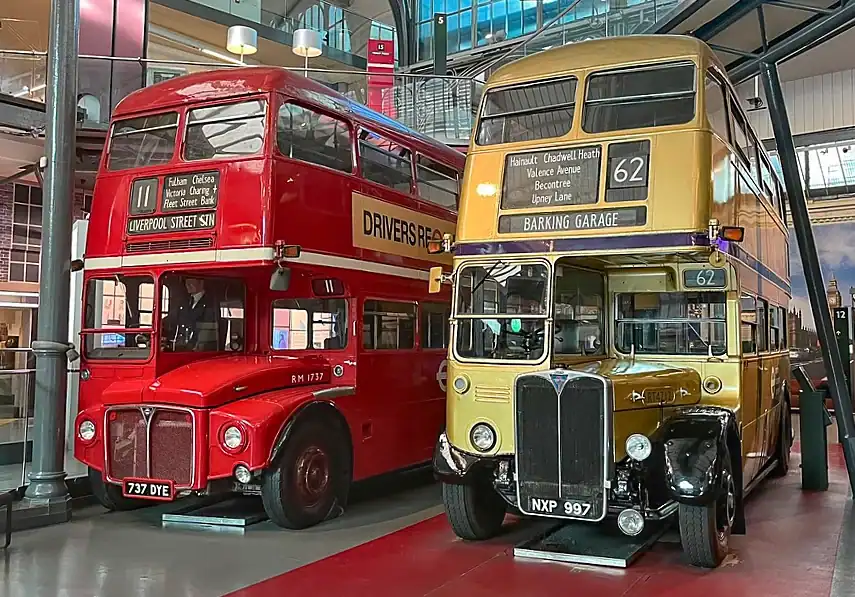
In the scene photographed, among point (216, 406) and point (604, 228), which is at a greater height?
point (604, 228)

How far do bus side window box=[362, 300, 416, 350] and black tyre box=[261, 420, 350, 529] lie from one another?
112 centimetres

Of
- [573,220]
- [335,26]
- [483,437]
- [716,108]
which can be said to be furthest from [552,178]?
[335,26]

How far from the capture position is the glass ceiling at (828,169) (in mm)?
17906

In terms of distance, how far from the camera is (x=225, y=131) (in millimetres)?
7359

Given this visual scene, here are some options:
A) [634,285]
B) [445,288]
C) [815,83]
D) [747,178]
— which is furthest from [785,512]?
[815,83]

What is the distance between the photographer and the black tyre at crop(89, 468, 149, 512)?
7.69m

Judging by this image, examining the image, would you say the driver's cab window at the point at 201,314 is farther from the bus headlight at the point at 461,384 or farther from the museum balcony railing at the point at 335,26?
the museum balcony railing at the point at 335,26

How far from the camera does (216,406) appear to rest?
22.5ft

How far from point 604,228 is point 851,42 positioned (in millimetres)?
12121

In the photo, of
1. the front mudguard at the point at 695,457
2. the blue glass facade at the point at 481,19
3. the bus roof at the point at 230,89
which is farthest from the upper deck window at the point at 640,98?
the blue glass facade at the point at 481,19

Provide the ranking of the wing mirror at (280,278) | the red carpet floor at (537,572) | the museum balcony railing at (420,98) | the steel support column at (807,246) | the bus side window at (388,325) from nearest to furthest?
the red carpet floor at (537,572), the wing mirror at (280,278), the bus side window at (388,325), the steel support column at (807,246), the museum balcony railing at (420,98)

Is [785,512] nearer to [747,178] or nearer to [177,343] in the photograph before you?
[747,178]

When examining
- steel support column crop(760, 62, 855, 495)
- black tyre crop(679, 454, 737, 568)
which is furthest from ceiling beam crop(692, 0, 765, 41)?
black tyre crop(679, 454, 737, 568)

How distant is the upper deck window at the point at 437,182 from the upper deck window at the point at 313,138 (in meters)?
1.56
